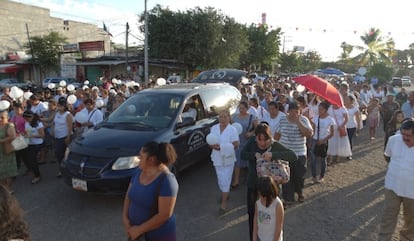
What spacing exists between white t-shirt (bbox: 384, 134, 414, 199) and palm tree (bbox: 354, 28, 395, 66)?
42965mm

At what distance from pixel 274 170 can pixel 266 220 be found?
0.61m

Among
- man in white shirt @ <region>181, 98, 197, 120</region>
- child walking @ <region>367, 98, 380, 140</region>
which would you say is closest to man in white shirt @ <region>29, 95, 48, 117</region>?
man in white shirt @ <region>181, 98, 197, 120</region>

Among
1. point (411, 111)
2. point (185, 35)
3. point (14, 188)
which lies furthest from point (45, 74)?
point (411, 111)

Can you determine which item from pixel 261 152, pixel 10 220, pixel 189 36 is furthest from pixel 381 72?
pixel 10 220

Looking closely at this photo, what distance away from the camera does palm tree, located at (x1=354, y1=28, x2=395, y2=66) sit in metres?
42.4

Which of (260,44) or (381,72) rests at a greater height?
(260,44)

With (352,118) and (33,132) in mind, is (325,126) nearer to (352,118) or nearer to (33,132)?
(352,118)

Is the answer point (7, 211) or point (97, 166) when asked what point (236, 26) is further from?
Result: point (7, 211)

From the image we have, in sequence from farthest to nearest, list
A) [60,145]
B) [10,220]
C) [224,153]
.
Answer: [60,145], [224,153], [10,220]

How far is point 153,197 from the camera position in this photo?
99.3 inches

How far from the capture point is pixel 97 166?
4.82m

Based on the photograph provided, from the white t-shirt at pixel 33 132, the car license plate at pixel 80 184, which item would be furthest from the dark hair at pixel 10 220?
the white t-shirt at pixel 33 132

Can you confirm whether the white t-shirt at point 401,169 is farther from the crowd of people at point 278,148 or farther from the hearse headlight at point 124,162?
the hearse headlight at point 124,162

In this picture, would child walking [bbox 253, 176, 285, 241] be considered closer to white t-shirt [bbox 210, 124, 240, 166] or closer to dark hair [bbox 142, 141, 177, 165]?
dark hair [bbox 142, 141, 177, 165]
